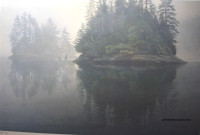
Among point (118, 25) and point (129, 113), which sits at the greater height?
point (118, 25)

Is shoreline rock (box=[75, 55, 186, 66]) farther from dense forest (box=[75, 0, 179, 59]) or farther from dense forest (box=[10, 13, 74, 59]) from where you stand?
dense forest (box=[10, 13, 74, 59])

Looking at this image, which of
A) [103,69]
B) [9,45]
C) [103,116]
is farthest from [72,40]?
[103,116]

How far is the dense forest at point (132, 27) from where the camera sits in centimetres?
365

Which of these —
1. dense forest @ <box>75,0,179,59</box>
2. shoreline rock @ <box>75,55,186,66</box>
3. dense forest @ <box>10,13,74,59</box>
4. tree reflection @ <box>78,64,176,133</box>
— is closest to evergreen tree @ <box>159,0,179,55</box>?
dense forest @ <box>75,0,179,59</box>

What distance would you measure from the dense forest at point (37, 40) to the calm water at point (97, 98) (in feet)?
0.56

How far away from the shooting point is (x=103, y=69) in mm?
3762

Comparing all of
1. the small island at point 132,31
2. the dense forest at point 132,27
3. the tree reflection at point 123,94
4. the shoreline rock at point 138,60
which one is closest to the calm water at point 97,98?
the tree reflection at point 123,94

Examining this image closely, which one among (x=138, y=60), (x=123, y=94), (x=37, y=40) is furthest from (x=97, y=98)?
(x=37, y=40)

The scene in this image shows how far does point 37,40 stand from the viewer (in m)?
3.90

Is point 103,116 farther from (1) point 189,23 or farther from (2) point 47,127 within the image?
(1) point 189,23

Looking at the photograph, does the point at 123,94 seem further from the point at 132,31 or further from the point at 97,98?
the point at 132,31

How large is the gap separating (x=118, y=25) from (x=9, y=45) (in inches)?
82.1

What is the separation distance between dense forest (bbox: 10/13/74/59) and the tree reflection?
59 centimetres

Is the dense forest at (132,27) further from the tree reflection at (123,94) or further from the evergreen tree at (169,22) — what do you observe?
the tree reflection at (123,94)
